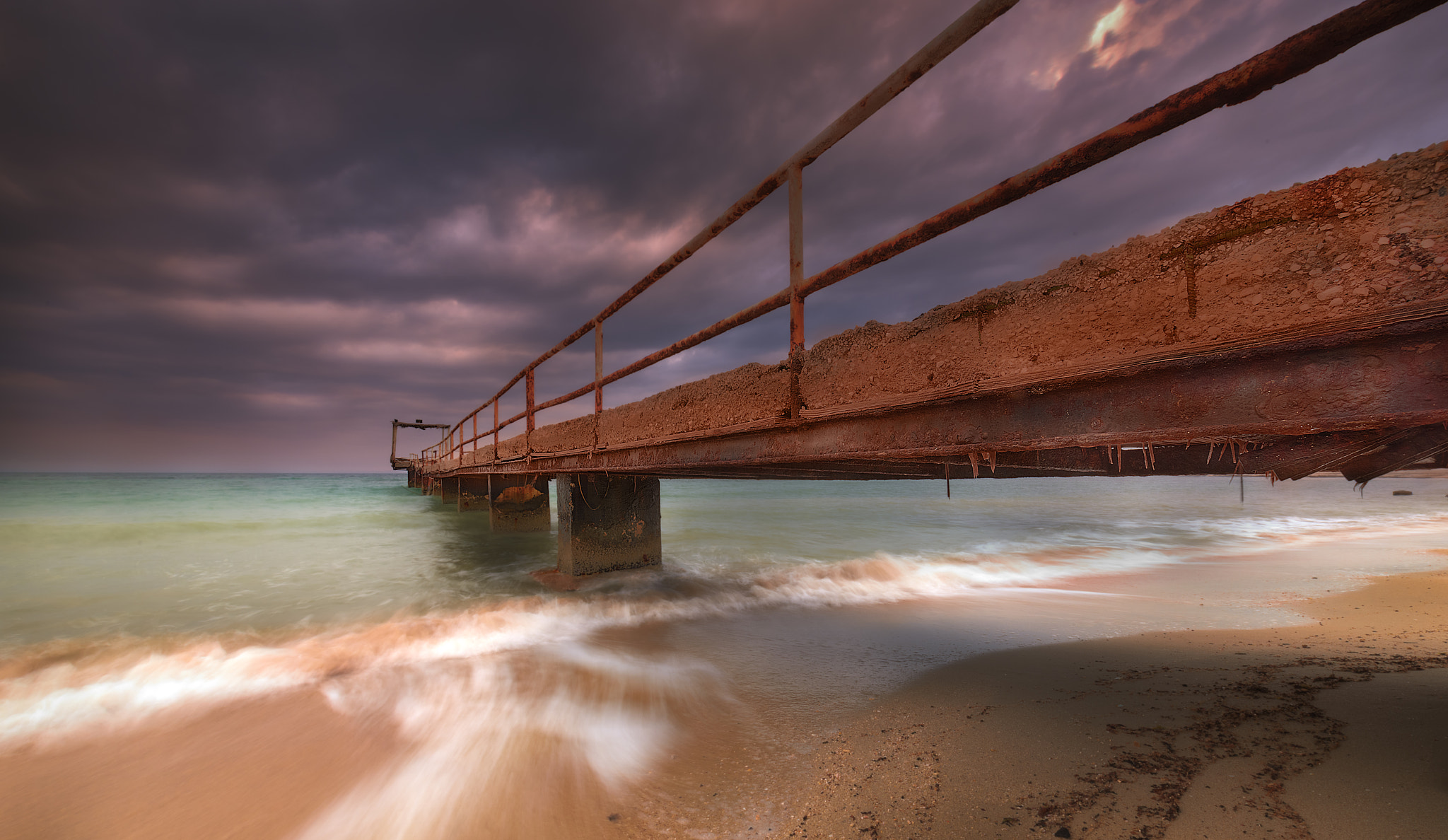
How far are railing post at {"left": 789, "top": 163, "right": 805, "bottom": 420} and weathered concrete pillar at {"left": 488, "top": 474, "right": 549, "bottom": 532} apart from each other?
44.2 ft

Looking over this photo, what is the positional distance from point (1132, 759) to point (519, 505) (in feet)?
49.7

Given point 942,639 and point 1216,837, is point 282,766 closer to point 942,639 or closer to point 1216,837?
point 1216,837

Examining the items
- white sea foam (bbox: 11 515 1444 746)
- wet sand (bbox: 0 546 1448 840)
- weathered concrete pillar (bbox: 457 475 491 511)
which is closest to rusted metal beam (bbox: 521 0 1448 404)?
→ wet sand (bbox: 0 546 1448 840)

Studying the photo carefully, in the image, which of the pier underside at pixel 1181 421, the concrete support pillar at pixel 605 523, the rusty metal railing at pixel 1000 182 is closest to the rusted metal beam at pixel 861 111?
the rusty metal railing at pixel 1000 182

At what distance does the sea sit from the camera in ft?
10.9

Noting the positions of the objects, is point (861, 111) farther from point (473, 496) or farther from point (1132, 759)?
point (473, 496)

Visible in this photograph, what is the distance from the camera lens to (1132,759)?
118 inches

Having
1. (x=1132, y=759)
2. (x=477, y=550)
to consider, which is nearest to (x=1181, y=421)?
(x=1132, y=759)

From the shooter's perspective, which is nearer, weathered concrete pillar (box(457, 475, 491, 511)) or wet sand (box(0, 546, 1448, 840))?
wet sand (box(0, 546, 1448, 840))

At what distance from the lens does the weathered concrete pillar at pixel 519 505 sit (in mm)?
15281

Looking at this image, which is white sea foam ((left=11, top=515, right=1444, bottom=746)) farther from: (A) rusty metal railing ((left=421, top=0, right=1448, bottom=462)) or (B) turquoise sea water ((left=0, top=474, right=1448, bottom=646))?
(A) rusty metal railing ((left=421, top=0, right=1448, bottom=462))

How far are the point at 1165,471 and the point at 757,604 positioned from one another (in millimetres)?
5373

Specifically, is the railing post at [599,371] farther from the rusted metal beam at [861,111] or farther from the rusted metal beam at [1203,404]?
the rusted metal beam at [1203,404]

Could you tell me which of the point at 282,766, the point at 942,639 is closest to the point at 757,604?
the point at 942,639
